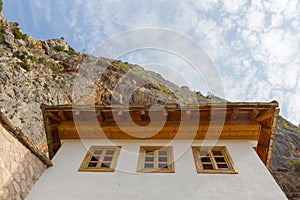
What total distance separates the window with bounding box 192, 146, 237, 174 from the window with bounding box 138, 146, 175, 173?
77cm

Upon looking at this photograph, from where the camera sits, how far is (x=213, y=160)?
23.1 feet

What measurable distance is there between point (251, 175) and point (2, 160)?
600cm

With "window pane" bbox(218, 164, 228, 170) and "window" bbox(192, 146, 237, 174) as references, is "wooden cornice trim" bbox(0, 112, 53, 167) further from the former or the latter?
"window pane" bbox(218, 164, 228, 170)

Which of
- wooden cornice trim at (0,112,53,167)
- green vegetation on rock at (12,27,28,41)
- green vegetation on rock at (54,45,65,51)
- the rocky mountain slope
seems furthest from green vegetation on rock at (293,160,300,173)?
green vegetation on rock at (54,45,65,51)

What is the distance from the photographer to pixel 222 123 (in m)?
7.90

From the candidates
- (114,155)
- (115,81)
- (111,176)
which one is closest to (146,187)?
(111,176)

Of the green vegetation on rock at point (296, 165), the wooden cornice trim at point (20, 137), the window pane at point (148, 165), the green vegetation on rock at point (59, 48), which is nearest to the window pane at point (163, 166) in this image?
the window pane at point (148, 165)

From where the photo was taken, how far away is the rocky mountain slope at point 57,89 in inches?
671

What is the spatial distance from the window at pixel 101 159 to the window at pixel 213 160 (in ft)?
7.88

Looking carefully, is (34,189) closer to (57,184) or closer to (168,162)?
(57,184)

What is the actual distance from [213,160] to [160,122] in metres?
2.02

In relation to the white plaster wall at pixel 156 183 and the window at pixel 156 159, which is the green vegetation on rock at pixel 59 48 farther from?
the window at pixel 156 159

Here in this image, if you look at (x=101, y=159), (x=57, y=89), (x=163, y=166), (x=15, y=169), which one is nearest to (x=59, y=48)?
(x=57, y=89)

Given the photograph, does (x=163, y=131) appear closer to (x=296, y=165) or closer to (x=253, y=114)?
(x=253, y=114)
